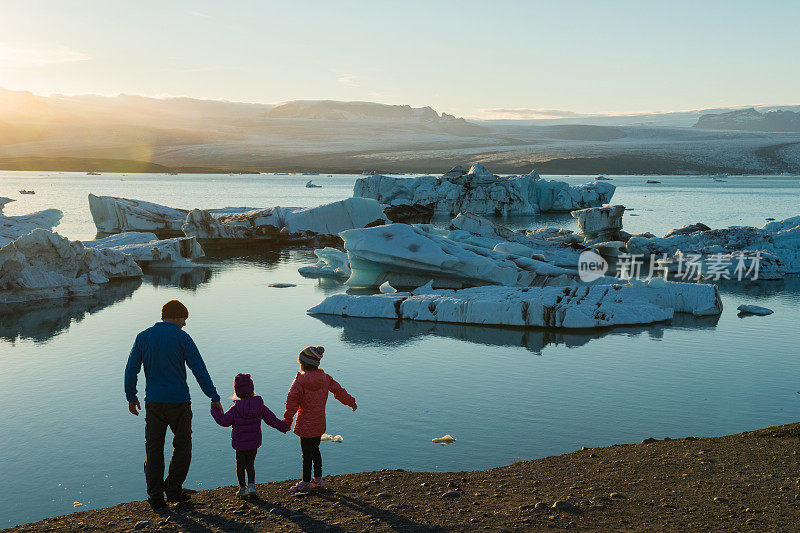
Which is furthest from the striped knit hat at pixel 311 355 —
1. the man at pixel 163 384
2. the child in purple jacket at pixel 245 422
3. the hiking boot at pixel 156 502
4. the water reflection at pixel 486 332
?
the water reflection at pixel 486 332

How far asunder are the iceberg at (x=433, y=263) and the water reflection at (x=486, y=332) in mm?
3874

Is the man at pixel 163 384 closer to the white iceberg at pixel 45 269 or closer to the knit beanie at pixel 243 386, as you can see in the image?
the knit beanie at pixel 243 386

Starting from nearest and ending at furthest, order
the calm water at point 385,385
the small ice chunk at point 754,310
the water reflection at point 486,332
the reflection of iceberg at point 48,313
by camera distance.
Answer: the calm water at point 385,385 → the water reflection at point 486,332 → the reflection of iceberg at point 48,313 → the small ice chunk at point 754,310

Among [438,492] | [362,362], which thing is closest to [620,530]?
[438,492]

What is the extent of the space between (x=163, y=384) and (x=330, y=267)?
1862 cm

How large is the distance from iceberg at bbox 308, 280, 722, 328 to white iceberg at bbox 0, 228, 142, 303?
Answer: 7184 millimetres

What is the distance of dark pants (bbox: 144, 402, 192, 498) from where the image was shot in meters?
5.85

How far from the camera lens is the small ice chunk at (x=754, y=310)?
17.8m

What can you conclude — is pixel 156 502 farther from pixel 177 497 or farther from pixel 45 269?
pixel 45 269

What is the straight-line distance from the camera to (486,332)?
1545 cm

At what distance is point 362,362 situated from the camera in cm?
1294

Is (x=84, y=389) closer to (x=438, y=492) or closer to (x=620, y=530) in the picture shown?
(x=438, y=492)

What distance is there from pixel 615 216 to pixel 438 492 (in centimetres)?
3160

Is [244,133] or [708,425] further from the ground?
[244,133]
